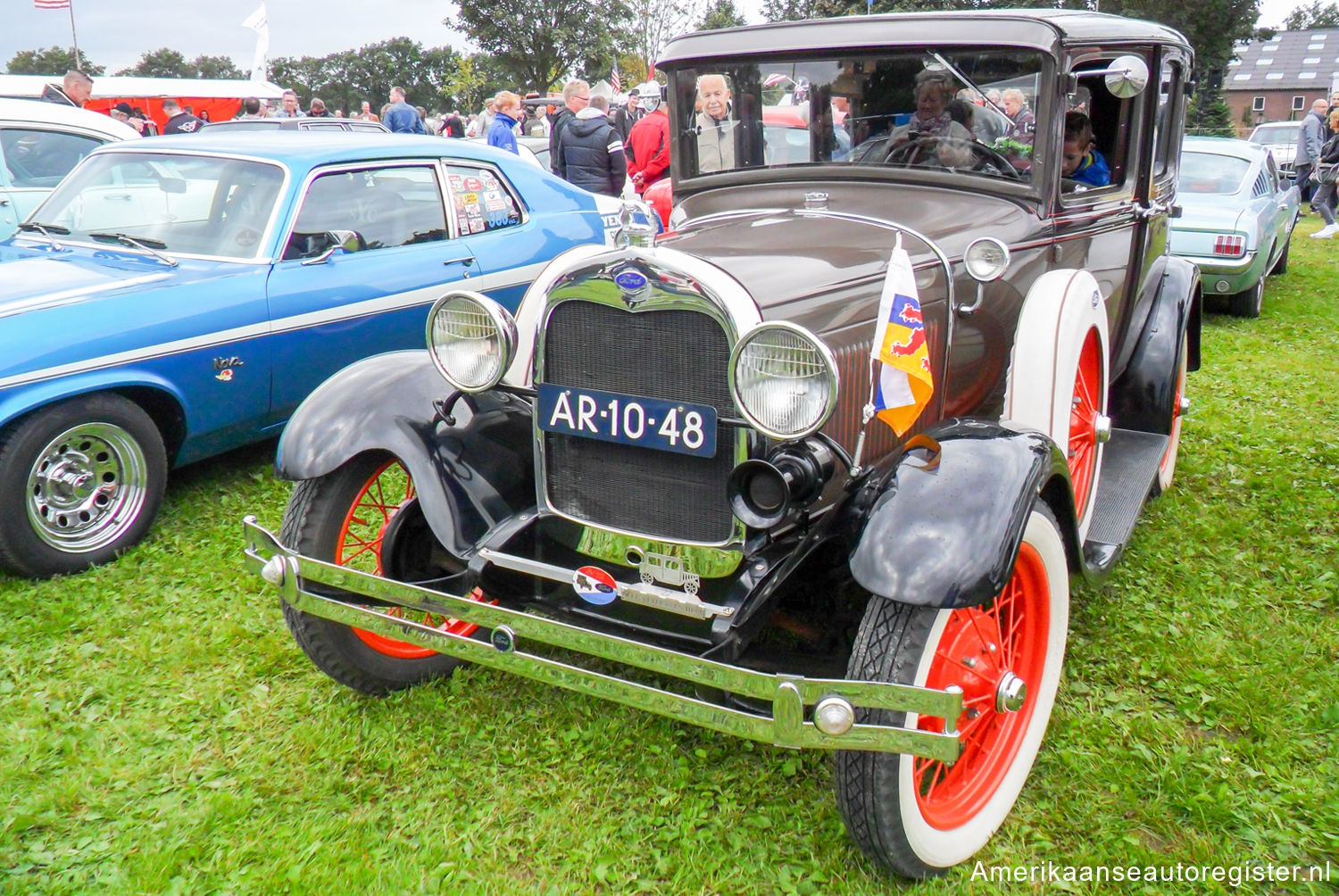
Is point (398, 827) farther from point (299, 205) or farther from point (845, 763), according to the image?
point (299, 205)

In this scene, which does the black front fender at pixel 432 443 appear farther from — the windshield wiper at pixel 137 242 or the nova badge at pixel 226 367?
the windshield wiper at pixel 137 242

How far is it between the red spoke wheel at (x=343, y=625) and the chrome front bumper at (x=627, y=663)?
196 millimetres

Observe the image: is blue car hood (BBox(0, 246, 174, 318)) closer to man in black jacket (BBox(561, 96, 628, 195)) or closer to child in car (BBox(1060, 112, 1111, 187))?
child in car (BBox(1060, 112, 1111, 187))

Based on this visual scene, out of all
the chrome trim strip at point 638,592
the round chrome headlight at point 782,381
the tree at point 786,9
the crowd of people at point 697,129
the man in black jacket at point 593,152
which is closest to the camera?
the round chrome headlight at point 782,381

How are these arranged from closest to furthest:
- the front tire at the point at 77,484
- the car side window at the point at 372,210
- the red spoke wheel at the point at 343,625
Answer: the red spoke wheel at the point at 343,625 → the front tire at the point at 77,484 → the car side window at the point at 372,210

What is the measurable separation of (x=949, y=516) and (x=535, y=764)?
4.62 feet

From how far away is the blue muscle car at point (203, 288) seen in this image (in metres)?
3.74

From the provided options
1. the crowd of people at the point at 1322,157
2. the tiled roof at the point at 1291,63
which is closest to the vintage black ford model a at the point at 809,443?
the crowd of people at the point at 1322,157

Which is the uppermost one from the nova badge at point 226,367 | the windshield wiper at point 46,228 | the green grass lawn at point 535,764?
the windshield wiper at point 46,228

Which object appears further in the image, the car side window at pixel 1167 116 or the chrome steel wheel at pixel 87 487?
the car side window at pixel 1167 116

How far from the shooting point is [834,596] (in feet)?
8.68

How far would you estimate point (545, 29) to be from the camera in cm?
3778

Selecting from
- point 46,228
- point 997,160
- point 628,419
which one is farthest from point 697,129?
point 46,228

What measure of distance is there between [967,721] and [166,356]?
11.2ft
